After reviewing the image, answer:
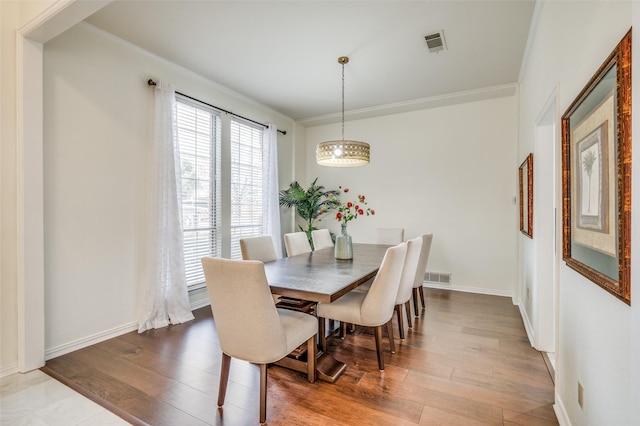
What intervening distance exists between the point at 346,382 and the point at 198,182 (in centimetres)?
287

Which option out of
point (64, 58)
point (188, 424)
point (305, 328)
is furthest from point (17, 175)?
point (305, 328)

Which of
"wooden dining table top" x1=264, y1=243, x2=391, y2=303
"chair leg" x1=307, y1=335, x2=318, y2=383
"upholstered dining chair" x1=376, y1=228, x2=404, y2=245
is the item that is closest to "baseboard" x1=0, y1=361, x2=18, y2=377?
"wooden dining table top" x1=264, y1=243, x2=391, y2=303

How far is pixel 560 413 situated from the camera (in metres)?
1.78

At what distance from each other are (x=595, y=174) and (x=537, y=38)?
6.95 ft

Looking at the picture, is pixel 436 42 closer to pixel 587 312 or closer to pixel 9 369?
pixel 587 312

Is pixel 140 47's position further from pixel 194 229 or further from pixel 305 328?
pixel 305 328

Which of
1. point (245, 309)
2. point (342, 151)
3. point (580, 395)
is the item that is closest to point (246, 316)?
point (245, 309)

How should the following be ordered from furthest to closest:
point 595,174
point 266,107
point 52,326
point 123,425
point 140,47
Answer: point 266,107
point 140,47
point 52,326
point 123,425
point 595,174

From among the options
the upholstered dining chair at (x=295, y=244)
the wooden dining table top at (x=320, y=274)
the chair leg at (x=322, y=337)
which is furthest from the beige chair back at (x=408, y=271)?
Answer: the upholstered dining chair at (x=295, y=244)

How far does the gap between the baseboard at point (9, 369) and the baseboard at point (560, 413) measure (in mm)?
3691

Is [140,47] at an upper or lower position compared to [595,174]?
upper

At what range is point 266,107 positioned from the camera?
16.5ft

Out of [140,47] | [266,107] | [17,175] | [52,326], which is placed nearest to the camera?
[17,175]

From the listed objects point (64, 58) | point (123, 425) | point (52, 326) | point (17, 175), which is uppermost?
point (64, 58)
